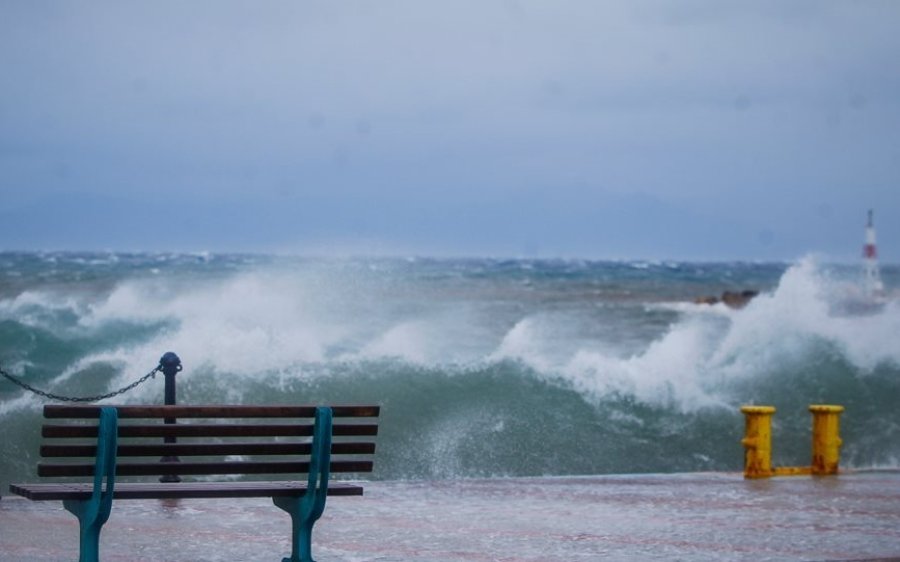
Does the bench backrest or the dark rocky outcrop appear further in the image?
the dark rocky outcrop

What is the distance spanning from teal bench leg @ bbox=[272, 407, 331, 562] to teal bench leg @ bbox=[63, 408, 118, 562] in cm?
100

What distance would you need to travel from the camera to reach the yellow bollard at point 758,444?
43.5ft

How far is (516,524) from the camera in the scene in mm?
10320

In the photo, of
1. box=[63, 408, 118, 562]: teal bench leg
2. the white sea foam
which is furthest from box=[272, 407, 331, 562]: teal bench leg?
the white sea foam

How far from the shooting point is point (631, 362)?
2106 cm

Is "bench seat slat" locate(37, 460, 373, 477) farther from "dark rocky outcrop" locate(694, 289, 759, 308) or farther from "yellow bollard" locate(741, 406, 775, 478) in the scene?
"dark rocky outcrop" locate(694, 289, 759, 308)

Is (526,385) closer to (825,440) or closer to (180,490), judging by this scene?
(825,440)

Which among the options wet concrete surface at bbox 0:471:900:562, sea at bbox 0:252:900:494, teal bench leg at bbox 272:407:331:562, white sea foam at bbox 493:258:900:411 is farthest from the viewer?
white sea foam at bbox 493:258:900:411

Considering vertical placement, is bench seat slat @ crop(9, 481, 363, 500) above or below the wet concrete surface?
above

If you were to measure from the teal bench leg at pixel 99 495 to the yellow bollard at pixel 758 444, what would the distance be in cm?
723

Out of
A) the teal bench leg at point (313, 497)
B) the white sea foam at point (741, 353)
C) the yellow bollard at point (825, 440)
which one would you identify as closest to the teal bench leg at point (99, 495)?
the teal bench leg at point (313, 497)

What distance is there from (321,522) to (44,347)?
51.5 ft

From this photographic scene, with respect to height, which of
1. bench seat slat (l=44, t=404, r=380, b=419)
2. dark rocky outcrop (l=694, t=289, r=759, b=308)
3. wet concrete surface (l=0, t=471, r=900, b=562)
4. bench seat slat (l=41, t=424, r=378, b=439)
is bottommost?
wet concrete surface (l=0, t=471, r=900, b=562)

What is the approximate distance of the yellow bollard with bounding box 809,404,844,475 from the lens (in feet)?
44.5
